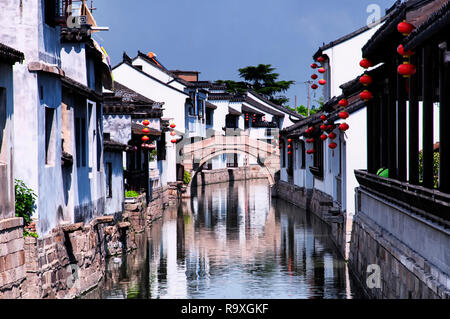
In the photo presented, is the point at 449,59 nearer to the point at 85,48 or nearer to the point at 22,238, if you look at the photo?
the point at 22,238

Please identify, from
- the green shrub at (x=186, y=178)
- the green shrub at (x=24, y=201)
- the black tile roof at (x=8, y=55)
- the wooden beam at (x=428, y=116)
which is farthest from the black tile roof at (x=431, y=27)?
the green shrub at (x=186, y=178)

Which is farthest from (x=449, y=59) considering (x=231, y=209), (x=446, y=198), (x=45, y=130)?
(x=231, y=209)

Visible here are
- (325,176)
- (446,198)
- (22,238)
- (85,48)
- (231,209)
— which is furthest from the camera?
(231,209)

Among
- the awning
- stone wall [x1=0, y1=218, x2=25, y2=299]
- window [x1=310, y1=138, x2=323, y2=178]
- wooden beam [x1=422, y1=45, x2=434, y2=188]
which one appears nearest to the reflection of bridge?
window [x1=310, y1=138, x2=323, y2=178]

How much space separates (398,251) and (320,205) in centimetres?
2290

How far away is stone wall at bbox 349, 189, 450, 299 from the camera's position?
430 inches

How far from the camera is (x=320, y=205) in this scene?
121ft

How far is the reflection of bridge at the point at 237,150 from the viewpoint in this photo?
56719 millimetres

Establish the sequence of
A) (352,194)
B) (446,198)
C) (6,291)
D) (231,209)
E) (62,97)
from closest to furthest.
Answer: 1. (446,198)
2. (6,291)
3. (62,97)
4. (352,194)
5. (231,209)

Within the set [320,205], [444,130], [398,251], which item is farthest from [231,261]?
[444,130]

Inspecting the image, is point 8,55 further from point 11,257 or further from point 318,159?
point 318,159

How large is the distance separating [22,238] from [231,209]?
32772 mm

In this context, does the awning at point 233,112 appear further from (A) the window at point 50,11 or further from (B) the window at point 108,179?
(A) the window at point 50,11
